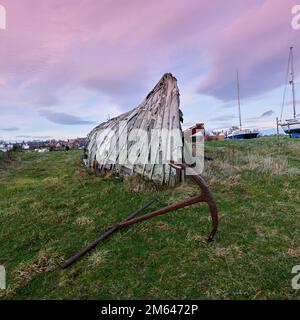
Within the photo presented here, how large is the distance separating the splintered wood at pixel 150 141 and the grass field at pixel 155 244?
23.9 inches

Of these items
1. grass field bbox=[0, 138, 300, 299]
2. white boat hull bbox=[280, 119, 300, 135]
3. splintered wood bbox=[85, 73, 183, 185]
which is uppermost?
white boat hull bbox=[280, 119, 300, 135]

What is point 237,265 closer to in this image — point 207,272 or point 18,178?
point 207,272

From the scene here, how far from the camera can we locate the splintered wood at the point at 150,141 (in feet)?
22.5

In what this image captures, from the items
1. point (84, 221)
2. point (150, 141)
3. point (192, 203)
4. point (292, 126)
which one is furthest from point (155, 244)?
point (292, 126)

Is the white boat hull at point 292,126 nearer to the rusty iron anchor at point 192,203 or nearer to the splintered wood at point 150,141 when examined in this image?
the splintered wood at point 150,141

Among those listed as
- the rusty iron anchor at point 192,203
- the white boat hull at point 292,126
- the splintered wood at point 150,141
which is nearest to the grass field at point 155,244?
the rusty iron anchor at point 192,203

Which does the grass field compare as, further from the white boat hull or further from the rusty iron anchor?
the white boat hull

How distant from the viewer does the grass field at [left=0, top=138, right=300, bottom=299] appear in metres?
3.05

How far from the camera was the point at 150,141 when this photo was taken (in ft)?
24.3

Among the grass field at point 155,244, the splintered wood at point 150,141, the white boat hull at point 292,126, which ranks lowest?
the grass field at point 155,244

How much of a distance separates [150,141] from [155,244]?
400 centimetres

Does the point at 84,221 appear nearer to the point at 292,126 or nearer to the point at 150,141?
the point at 150,141

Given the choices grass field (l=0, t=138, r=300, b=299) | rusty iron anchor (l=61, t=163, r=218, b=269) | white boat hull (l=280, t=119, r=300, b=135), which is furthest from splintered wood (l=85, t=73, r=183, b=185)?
white boat hull (l=280, t=119, r=300, b=135)

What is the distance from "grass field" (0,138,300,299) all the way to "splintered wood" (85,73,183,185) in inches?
23.9
